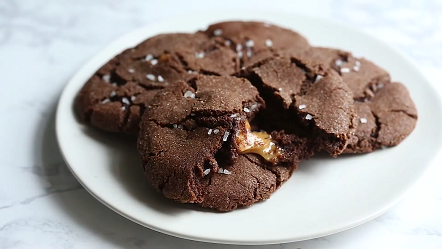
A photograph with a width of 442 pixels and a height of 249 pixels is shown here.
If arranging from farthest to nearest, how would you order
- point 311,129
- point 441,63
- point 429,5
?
point 429,5 → point 441,63 → point 311,129

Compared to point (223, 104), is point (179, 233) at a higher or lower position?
lower

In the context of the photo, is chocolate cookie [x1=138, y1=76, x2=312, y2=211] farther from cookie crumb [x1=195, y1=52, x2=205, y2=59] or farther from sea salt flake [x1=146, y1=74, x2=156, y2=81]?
cookie crumb [x1=195, y1=52, x2=205, y2=59]

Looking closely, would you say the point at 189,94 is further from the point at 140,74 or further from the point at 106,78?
the point at 106,78

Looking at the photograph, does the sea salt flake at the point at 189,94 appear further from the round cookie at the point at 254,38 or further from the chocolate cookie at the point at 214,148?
the round cookie at the point at 254,38

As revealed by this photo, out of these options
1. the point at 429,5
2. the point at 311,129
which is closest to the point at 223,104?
the point at 311,129

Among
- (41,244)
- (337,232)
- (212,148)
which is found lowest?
(41,244)

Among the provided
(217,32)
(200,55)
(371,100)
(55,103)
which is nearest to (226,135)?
(200,55)

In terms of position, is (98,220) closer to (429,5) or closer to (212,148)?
(212,148)
